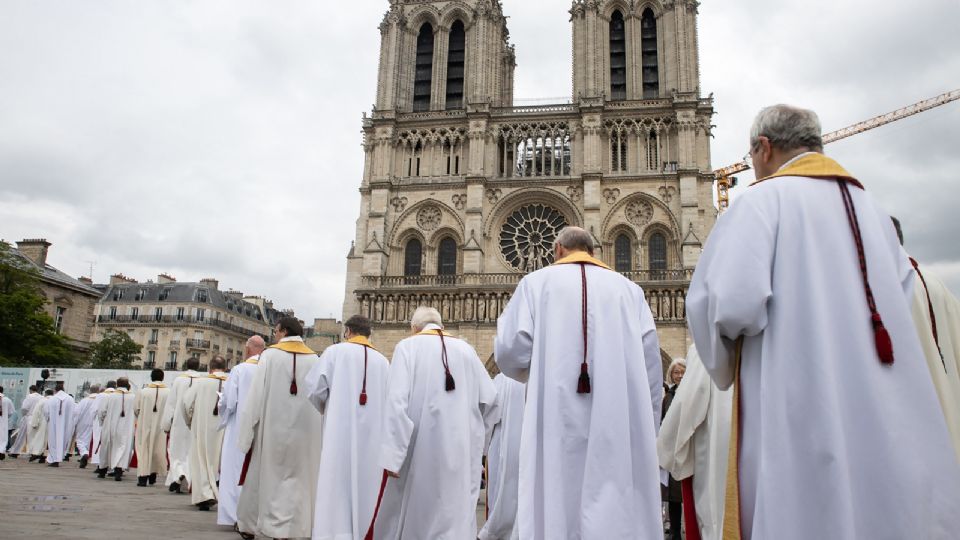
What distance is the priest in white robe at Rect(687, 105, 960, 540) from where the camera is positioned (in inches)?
79.0

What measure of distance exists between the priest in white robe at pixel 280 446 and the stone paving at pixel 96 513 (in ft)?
1.53

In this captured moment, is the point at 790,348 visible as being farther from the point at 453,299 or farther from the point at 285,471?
the point at 453,299

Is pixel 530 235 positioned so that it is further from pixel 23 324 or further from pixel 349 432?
pixel 349 432

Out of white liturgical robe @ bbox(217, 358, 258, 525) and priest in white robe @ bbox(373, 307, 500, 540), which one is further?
white liturgical robe @ bbox(217, 358, 258, 525)

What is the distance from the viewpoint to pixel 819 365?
2117 mm

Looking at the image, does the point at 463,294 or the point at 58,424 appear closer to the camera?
the point at 58,424

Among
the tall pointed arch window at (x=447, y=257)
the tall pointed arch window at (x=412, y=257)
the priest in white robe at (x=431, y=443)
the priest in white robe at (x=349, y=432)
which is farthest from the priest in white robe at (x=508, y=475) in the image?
the tall pointed arch window at (x=412, y=257)

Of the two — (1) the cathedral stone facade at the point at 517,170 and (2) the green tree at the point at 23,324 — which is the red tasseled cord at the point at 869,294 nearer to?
(1) the cathedral stone facade at the point at 517,170

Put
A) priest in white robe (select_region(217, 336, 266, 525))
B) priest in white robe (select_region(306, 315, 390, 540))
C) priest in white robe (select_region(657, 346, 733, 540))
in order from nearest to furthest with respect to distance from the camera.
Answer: priest in white robe (select_region(657, 346, 733, 540)) < priest in white robe (select_region(306, 315, 390, 540)) < priest in white robe (select_region(217, 336, 266, 525))

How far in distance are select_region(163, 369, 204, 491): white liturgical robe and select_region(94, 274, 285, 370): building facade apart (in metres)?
36.3

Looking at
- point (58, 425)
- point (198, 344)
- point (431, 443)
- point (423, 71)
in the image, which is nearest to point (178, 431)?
point (431, 443)

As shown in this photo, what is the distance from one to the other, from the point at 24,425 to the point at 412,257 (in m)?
17.4

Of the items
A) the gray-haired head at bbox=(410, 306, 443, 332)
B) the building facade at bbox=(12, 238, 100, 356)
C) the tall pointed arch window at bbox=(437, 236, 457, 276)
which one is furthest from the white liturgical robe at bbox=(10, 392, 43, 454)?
the tall pointed arch window at bbox=(437, 236, 457, 276)

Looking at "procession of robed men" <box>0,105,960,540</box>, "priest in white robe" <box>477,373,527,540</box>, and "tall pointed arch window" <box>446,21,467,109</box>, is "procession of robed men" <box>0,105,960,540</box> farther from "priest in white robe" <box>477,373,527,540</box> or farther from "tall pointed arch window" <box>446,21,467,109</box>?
"tall pointed arch window" <box>446,21,467,109</box>
